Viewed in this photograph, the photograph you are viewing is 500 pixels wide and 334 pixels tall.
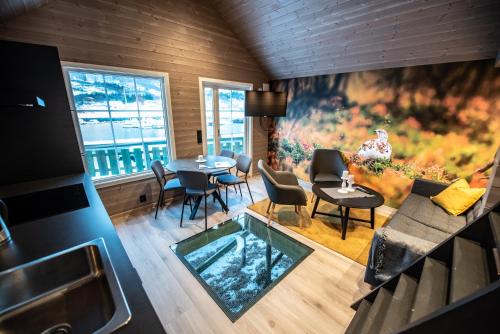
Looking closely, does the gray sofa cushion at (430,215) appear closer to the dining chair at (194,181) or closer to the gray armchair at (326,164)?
the gray armchair at (326,164)

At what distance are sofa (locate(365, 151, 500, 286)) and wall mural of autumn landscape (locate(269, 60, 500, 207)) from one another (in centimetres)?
37

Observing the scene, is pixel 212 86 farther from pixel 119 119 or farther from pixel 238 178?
pixel 238 178

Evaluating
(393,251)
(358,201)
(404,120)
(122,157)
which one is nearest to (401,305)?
(393,251)

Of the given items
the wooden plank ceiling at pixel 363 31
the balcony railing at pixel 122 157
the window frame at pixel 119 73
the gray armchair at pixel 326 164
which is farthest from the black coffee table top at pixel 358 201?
the balcony railing at pixel 122 157

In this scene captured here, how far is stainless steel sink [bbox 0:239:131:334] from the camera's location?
0.80m

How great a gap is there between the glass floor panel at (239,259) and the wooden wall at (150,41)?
55.3 inches

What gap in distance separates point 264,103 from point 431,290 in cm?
336

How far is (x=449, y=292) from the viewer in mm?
1024

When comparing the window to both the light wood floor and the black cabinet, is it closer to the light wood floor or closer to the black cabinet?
the black cabinet

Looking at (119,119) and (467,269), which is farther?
(119,119)

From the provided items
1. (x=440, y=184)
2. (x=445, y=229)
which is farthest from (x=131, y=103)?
(x=440, y=184)

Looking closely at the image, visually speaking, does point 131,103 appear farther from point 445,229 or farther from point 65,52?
point 445,229

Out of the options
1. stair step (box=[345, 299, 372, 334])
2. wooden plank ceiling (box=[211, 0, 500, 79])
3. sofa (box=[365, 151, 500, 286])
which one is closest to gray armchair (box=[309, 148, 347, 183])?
sofa (box=[365, 151, 500, 286])

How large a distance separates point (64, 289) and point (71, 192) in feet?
4.16
